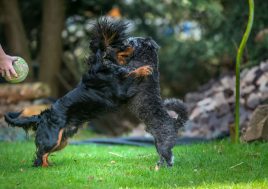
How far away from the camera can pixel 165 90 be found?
1652 cm

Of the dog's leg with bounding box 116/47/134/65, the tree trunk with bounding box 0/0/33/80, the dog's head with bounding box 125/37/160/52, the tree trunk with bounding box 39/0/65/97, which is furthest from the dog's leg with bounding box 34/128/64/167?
the tree trunk with bounding box 39/0/65/97

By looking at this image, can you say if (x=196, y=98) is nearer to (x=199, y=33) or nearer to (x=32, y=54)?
(x=199, y=33)

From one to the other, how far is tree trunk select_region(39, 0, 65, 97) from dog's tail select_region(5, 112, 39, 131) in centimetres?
737

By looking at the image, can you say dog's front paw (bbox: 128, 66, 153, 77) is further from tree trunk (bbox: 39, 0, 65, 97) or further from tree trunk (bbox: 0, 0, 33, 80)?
tree trunk (bbox: 39, 0, 65, 97)

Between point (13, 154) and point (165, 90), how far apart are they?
935 centimetres

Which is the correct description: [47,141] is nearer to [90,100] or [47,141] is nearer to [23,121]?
[23,121]

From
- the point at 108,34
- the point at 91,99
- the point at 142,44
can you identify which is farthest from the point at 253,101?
the point at 91,99

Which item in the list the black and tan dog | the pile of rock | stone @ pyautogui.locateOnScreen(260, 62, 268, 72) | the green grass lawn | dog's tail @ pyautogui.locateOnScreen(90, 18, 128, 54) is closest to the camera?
the green grass lawn

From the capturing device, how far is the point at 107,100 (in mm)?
6094

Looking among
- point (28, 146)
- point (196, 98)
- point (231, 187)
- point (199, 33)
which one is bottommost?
point (231, 187)

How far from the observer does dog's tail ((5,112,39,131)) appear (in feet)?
20.6

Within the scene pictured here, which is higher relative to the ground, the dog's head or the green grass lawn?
the dog's head

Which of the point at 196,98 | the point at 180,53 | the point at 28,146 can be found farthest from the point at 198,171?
the point at 180,53

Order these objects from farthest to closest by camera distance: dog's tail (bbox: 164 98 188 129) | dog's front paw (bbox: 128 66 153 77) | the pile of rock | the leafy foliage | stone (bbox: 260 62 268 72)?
1. the leafy foliage
2. stone (bbox: 260 62 268 72)
3. the pile of rock
4. dog's tail (bbox: 164 98 188 129)
5. dog's front paw (bbox: 128 66 153 77)
